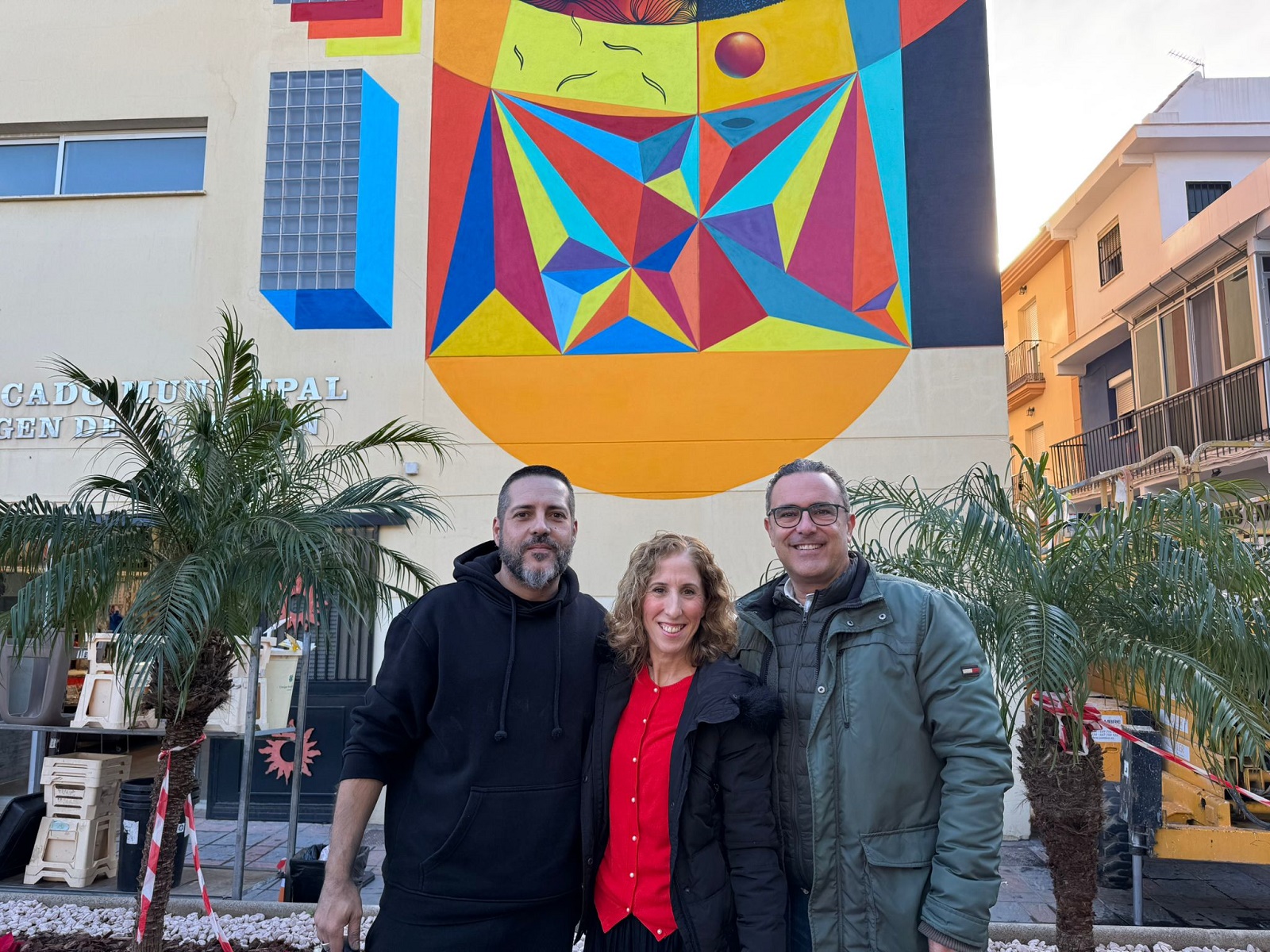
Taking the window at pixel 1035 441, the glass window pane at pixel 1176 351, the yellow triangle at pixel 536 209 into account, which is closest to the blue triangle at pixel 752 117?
the yellow triangle at pixel 536 209

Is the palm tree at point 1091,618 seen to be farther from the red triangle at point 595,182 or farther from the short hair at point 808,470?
the red triangle at point 595,182

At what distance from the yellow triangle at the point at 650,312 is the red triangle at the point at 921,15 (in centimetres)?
311

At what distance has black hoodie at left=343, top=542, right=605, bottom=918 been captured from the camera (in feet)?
8.03

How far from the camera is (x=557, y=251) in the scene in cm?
773

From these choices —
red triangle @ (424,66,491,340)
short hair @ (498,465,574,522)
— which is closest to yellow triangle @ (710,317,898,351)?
red triangle @ (424,66,491,340)

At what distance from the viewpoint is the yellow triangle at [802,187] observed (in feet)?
24.8

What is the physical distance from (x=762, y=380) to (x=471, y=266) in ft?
9.04

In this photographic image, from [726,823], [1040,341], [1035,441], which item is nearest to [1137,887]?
[726,823]

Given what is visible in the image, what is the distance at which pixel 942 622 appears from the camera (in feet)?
7.80

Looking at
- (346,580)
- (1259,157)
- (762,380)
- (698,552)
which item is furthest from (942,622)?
(1259,157)

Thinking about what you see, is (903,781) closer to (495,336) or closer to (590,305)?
(590,305)

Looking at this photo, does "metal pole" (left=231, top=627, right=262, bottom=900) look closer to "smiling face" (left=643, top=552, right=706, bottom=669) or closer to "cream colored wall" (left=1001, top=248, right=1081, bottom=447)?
"smiling face" (left=643, top=552, right=706, bottom=669)

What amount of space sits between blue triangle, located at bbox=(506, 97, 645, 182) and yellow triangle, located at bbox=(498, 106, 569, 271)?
1.05 ft

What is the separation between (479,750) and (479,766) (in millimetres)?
43
